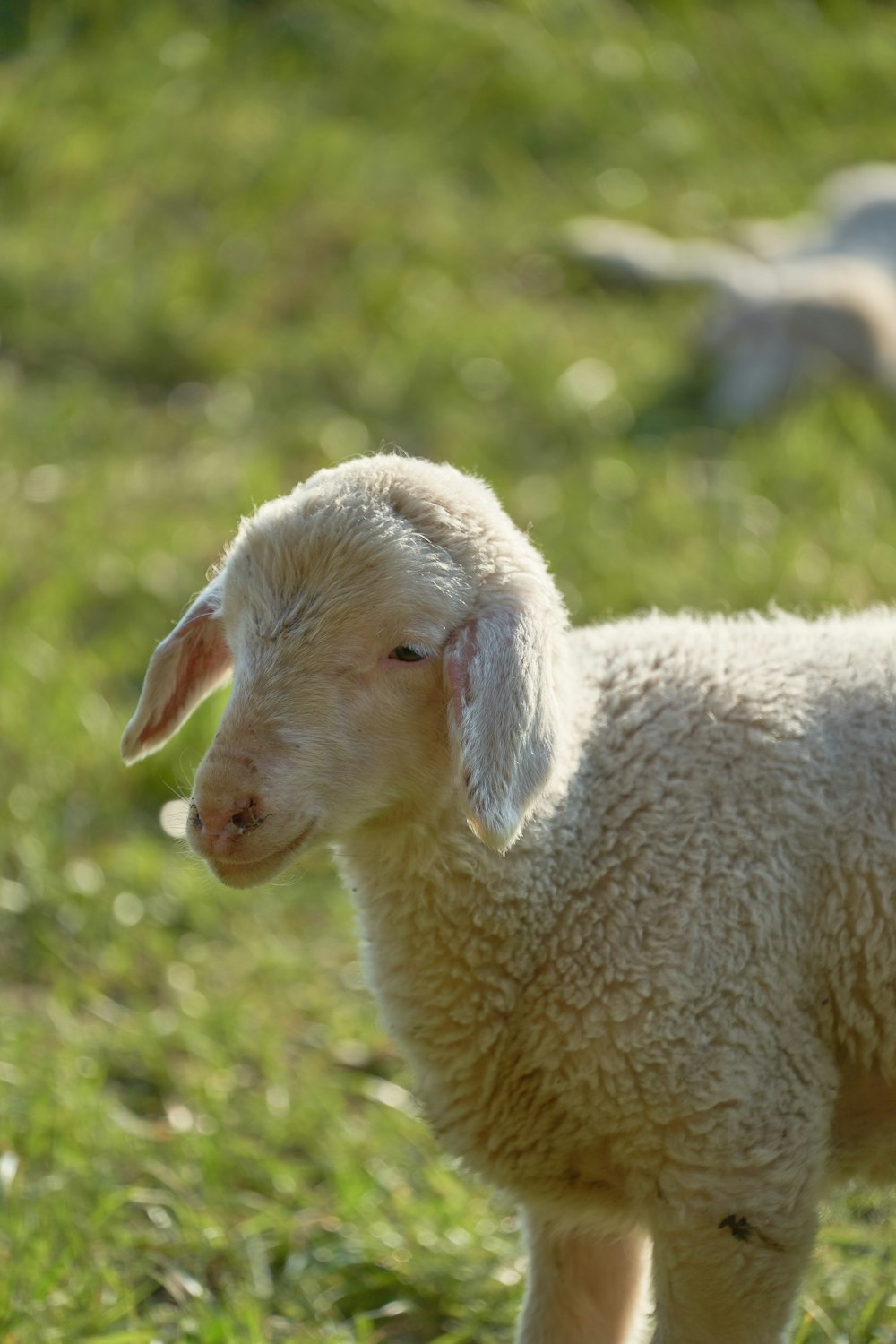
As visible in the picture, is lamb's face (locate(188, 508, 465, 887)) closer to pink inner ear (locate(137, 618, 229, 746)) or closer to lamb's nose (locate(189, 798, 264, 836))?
lamb's nose (locate(189, 798, 264, 836))

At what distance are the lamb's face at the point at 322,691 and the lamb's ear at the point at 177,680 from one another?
30 centimetres

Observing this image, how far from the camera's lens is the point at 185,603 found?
5184mm

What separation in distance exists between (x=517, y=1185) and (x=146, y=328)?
15.9ft

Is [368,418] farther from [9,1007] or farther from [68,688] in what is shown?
[9,1007]

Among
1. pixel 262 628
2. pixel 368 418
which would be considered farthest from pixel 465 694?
pixel 368 418

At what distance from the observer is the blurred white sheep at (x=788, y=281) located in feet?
22.0

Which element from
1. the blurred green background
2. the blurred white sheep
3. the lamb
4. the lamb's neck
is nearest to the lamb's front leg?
the lamb

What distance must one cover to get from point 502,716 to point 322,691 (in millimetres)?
268

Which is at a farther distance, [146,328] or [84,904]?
[146,328]

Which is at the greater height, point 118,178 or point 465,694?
point 465,694

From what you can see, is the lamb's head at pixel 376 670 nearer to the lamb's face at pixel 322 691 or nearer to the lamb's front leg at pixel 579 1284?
the lamb's face at pixel 322 691

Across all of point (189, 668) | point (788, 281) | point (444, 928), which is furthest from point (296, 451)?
point (444, 928)

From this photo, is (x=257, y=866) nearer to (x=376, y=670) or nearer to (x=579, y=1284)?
(x=376, y=670)

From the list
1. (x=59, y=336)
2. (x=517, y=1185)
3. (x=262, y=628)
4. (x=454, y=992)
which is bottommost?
(x=59, y=336)
